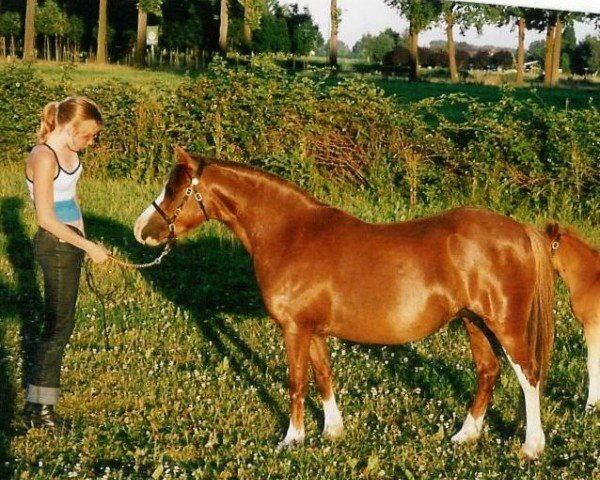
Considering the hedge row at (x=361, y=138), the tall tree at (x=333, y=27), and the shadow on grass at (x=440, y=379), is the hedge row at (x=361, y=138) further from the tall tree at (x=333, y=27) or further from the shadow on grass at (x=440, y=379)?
the tall tree at (x=333, y=27)

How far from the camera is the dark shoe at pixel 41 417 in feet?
18.9

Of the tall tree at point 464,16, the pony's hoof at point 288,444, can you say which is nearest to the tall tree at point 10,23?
the tall tree at point 464,16

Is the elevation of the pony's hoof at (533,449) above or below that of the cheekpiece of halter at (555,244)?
below

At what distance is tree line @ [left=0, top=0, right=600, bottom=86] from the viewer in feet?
182

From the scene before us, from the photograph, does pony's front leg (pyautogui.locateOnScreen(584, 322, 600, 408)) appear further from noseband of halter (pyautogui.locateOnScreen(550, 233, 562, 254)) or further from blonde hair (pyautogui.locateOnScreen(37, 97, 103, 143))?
blonde hair (pyautogui.locateOnScreen(37, 97, 103, 143))

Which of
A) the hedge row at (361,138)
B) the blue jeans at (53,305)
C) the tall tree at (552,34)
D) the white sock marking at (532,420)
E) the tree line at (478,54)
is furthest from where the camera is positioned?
the tree line at (478,54)

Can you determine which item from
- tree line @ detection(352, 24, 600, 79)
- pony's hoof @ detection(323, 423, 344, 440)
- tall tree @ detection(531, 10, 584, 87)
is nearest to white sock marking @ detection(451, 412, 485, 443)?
pony's hoof @ detection(323, 423, 344, 440)

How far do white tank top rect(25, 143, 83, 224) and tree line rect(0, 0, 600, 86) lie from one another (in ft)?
162

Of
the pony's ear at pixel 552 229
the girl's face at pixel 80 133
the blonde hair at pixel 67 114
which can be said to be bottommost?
the pony's ear at pixel 552 229

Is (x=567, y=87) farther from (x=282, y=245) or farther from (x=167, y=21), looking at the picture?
(x=282, y=245)

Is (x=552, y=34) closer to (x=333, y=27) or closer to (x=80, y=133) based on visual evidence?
(x=333, y=27)

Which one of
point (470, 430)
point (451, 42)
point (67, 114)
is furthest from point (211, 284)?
point (451, 42)

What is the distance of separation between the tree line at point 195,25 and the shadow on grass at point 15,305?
1691 inches

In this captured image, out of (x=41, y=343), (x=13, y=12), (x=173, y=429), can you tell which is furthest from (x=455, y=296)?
(x=13, y=12)
